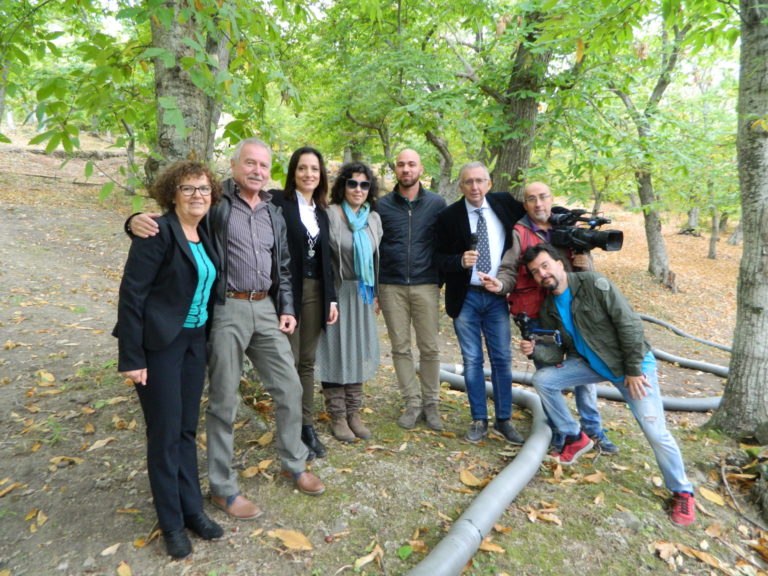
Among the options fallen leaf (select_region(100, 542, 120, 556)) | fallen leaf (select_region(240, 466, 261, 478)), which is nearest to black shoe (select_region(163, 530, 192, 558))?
fallen leaf (select_region(100, 542, 120, 556))

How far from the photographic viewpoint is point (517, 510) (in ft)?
9.65

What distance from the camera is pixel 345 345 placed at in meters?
3.57

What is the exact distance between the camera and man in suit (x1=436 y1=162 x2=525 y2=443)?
3.69m

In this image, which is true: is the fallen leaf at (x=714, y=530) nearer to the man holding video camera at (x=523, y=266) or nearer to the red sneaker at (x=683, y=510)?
the red sneaker at (x=683, y=510)

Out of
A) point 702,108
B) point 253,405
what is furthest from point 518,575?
point 702,108

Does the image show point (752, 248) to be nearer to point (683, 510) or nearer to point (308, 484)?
point (683, 510)

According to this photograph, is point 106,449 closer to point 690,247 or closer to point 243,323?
point 243,323

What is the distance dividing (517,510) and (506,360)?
1199 mm

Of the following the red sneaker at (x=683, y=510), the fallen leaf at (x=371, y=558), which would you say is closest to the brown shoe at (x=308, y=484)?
the fallen leaf at (x=371, y=558)

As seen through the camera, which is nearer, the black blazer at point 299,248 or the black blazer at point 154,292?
the black blazer at point 154,292

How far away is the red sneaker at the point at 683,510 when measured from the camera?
2979mm

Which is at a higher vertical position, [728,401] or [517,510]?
[728,401]

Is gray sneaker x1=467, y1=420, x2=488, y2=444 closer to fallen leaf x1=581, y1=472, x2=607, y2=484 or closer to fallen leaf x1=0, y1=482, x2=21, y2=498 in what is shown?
fallen leaf x1=581, y1=472, x2=607, y2=484

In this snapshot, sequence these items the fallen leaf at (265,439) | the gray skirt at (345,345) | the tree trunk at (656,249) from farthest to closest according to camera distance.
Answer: the tree trunk at (656,249)
the gray skirt at (345,345)
the fallen leaf at (265,439)
